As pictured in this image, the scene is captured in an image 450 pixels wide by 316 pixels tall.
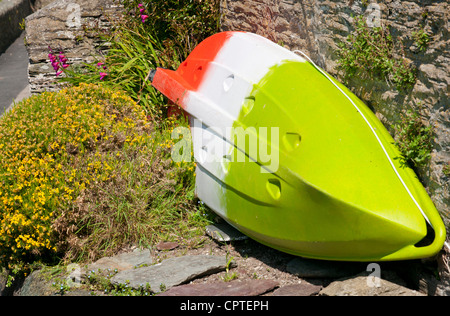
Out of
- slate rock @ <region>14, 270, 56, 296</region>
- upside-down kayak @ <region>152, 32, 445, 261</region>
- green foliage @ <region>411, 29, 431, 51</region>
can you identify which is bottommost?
slate rock @ <region>14, 270, 56, 296</region>

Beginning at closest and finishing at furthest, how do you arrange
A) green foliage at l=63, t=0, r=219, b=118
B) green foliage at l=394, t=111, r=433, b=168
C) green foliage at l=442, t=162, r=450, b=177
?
green foliage at l=442, t=162, r=450, b=177, green foliage at l=394, t=111, r=433, b=168, green foliage at l=63, t=0, r=219, b=118

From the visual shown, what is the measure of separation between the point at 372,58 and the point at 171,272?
182cm

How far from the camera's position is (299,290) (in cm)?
302

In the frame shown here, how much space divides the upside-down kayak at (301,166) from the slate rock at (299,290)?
0.18m

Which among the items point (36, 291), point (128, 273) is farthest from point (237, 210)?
point (36, 291)

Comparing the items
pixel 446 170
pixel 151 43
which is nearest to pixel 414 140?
pixel 446 170

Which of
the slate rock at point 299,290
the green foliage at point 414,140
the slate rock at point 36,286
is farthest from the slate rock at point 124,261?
the green foliage at point 414,140

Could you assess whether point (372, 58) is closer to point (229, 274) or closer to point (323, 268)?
point (323, 268)

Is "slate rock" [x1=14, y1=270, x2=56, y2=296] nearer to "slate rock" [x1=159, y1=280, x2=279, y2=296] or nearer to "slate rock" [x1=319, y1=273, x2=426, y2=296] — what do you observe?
"slate rock" [x1=159, y1=280, x2=279, y2=296]

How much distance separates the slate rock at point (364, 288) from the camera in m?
2.76

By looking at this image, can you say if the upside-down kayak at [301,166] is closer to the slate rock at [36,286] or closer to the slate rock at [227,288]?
the slate rock at [227,288]

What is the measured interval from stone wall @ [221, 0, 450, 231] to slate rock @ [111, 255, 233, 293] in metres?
1.37

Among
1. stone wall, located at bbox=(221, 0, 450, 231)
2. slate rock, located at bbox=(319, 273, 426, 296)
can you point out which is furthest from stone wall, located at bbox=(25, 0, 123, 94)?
slate rock, located at bbox=(319, 273, 426, 296)

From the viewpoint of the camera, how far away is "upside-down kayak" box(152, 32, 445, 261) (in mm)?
2746
